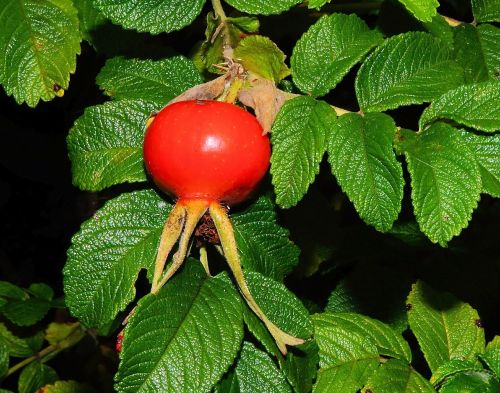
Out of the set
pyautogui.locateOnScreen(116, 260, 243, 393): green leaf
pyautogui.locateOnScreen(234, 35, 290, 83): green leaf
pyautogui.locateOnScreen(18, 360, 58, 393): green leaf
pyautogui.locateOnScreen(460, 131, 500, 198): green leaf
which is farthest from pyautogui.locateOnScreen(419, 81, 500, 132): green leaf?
pyautogui.locateOnScreen(18, 360, 58, 393): green leaf

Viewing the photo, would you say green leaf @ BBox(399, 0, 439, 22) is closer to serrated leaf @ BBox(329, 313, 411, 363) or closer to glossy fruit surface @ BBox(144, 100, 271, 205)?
glossy fruit surface @ BBox(144, 100, 271, 205)

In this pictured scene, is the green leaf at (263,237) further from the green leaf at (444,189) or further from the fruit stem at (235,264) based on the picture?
the green leaf at (444,189)

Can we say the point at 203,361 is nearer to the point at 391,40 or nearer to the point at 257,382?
the point at 257,382

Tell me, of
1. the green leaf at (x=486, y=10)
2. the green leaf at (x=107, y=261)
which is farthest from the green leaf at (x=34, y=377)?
the green leaf at (x=486, y=10)

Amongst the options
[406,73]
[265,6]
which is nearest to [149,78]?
[265,6]

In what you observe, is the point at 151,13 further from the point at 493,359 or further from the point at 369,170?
the point at 493,359
